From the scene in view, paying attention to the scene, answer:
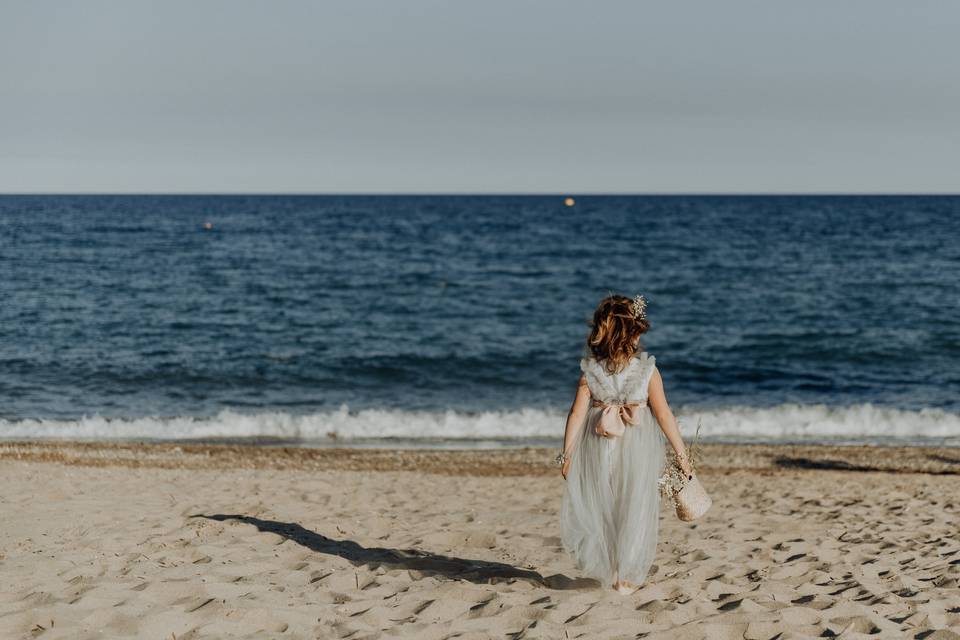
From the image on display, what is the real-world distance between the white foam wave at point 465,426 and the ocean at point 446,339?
5cm

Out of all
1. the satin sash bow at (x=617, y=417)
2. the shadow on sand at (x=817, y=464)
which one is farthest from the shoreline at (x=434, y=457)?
the satin sash bow at (x=617, y=417)

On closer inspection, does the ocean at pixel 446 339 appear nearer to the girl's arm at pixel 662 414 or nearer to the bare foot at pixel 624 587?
the bare foot at pixel 624 587

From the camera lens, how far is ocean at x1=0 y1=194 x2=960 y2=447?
1562 centimetres

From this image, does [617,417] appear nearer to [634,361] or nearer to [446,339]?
[634,361]

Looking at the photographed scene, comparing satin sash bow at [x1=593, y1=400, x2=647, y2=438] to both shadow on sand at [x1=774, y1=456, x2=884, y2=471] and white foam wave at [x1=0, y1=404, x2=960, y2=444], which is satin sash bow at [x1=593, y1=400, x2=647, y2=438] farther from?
white foam wave at [x1=0, y1=404, x2=960, y2=444]

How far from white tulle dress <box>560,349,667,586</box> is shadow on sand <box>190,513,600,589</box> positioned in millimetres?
550

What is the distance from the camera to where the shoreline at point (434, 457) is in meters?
11.9

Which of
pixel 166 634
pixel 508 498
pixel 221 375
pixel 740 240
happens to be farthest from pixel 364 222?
pixel 166 634

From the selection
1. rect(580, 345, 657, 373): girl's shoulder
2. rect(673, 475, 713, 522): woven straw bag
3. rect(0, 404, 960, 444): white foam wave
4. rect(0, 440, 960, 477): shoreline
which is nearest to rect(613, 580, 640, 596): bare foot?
rect(673, 475, 713, 522): woven straw bag

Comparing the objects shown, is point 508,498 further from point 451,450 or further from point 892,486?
point 892,486

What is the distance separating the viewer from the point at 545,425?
51.2ft

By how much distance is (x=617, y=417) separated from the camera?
543 centimetres

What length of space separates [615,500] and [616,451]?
351mm

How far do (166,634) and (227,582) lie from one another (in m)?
1.06
